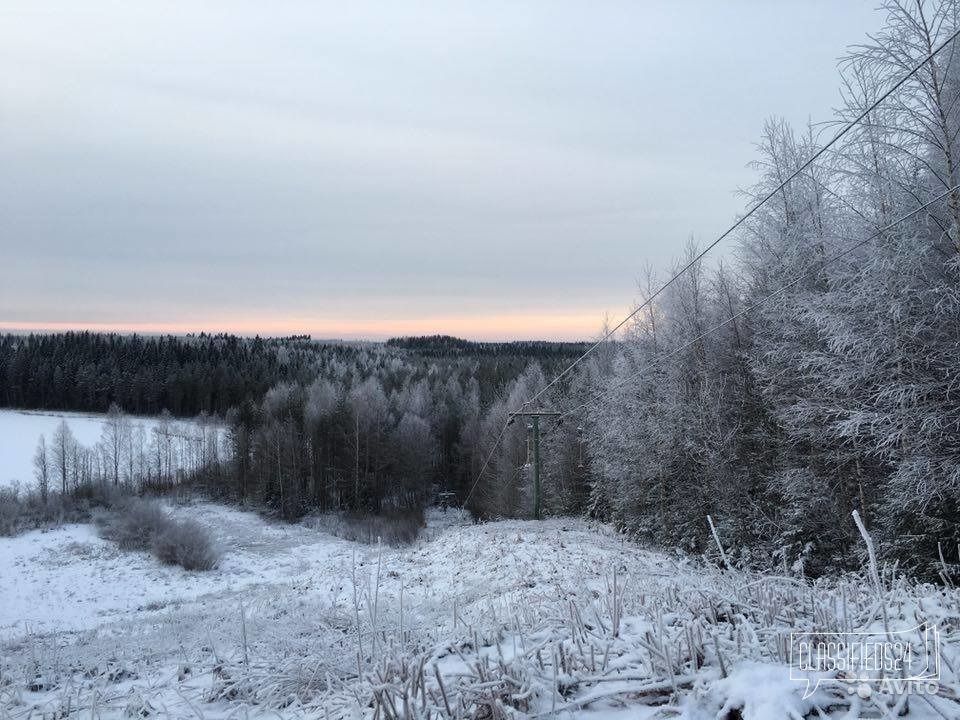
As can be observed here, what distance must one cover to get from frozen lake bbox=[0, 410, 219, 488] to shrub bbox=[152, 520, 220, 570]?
26965 millimetres

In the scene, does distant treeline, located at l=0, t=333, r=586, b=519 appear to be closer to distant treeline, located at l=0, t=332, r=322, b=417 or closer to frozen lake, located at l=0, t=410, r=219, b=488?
frozen lake, located at l=0, t=410, r=219, b=488

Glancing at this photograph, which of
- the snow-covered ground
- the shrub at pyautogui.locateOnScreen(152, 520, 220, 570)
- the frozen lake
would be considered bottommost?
the shrub at pyautogui.locateOnScreen(152, 520, 220, 570)

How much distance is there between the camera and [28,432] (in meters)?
75.6

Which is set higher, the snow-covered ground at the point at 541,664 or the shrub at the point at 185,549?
the snow-covered ground at the point at 541,664

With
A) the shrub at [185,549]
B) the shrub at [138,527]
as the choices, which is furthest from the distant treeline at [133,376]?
the shrub at [185,549]

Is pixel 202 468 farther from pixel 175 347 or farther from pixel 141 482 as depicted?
pixel 175 347

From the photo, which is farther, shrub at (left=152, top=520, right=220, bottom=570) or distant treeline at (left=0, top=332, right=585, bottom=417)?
distant treeline at (left=0, top=332, right=585, bottom=417)

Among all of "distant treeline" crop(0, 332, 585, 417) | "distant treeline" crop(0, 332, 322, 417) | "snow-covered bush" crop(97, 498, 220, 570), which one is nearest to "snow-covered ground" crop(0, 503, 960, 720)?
"snow-covered bush" crop(97, 498, 220, 570)

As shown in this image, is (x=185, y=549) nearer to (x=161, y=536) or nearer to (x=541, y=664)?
(x=161, y=536)

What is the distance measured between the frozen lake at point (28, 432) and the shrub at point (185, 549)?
26965 millimetres

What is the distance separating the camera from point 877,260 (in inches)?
A: 461

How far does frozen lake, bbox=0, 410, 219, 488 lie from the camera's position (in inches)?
2368

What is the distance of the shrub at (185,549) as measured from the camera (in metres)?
32.4

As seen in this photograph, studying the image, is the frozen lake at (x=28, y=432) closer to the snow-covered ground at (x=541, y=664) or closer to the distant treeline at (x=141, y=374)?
the distant treeline at (x=141, y=374)
